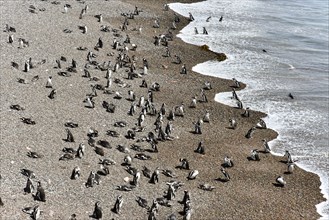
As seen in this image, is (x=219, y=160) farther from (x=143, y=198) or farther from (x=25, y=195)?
(x=25, y=195)

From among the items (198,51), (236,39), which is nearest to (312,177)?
(198,51)

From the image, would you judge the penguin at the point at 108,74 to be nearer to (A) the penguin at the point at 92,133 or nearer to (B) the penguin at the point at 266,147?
(A) the penguin at the point at 92,133

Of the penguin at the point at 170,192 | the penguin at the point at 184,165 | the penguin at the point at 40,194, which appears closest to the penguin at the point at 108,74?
the penguin at the point at 184,165

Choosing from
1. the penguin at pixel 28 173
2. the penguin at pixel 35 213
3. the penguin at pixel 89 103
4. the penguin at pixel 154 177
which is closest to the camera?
the penguin at pixel 35 213

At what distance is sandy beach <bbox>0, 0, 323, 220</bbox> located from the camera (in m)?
24.8

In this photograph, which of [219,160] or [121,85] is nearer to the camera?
[219,160]

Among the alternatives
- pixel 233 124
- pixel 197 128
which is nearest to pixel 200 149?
pixel 197 128

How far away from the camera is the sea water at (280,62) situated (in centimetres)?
3538

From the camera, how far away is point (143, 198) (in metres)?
25.1

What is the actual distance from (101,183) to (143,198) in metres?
2.13

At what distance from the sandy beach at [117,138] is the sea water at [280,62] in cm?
156

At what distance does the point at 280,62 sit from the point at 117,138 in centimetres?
2418

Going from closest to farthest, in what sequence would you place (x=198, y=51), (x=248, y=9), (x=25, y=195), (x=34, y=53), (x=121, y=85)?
(x=25, y=195), (x=121, y=85), (x=34, y=53), (x=198, y=51), (x=248, y=9)

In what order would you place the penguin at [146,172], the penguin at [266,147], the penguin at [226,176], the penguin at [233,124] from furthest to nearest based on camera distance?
the penguin at [233,124] → the penguin at [266,147] → the penguin at [226,176] → the penguin at [146,172]
